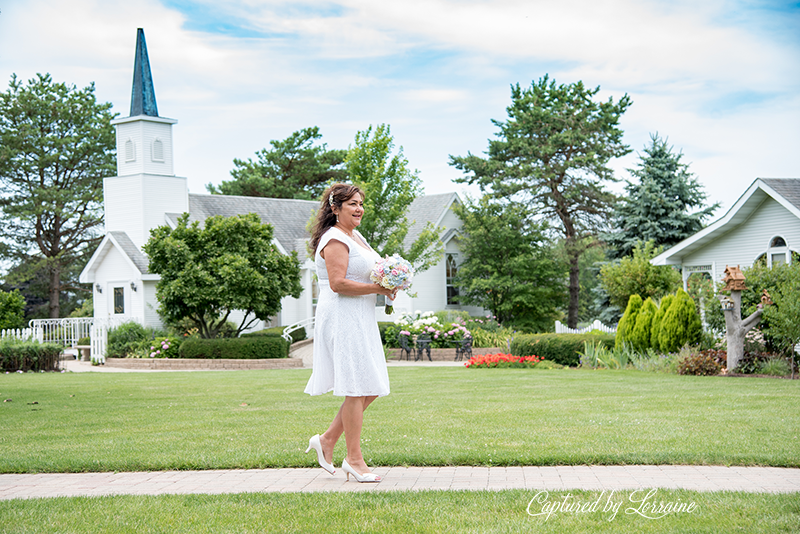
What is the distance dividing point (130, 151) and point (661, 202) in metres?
20.8

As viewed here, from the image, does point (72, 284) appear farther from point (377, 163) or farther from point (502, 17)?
point (502, 17)

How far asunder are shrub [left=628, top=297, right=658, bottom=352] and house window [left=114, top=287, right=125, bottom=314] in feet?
63.8

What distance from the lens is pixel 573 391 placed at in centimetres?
1088

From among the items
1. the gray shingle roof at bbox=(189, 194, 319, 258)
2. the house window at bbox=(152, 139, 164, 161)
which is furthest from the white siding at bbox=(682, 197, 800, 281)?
the house window at bbox=(152, 139, 164, 161)

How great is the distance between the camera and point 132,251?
27469 millimetres

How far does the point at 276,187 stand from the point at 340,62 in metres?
24.7

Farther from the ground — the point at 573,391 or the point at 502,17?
the point at 502,17

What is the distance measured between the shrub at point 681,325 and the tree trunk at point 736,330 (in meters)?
1.77

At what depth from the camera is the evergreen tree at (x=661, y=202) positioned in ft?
92.8

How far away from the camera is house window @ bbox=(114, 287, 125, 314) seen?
28.0m

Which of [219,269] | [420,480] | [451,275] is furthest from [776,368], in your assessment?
[451,275]

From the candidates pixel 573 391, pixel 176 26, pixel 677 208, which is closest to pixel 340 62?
pixel 176 26

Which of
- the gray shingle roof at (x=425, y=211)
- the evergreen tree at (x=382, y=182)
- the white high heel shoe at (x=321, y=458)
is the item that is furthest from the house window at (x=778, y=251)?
the white high heel shoe at (x=321, y=458)

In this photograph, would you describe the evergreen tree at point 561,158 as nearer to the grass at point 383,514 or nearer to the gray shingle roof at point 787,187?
the gray shingle roof at point 787,187
